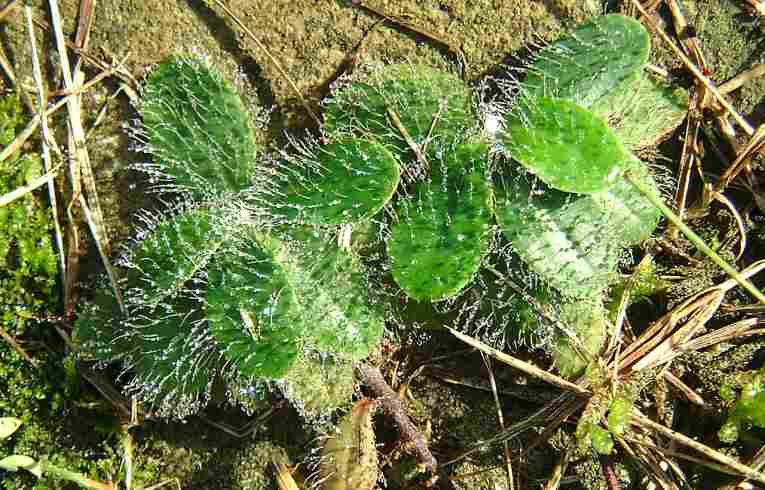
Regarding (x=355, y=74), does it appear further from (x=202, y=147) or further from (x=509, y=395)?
(x=509, y=395)

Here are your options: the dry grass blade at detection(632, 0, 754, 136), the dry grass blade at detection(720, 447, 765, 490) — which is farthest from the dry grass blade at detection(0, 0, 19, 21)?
the dry grass blade at detection(720, 447, 765, 490)

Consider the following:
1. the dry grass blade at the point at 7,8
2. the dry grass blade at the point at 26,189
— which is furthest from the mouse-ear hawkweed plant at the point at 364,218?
the dry grass blade at the point at 7,8

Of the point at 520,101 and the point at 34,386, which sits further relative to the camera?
the point at 34,386

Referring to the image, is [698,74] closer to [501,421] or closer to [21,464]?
[501,421]

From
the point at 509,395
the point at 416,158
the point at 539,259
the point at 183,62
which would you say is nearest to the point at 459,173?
the point at 416,158

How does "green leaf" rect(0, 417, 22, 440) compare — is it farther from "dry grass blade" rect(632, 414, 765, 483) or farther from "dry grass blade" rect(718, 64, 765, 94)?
"dry grass blade" rect(718, 64, 765, 94)

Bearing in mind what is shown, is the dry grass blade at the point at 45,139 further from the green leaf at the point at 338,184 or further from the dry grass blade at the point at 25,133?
the green leaf at the point at 338,184
